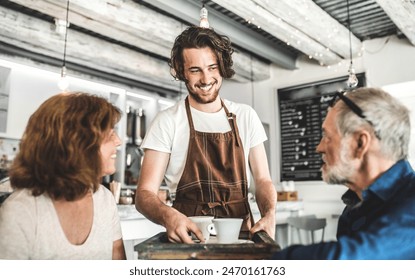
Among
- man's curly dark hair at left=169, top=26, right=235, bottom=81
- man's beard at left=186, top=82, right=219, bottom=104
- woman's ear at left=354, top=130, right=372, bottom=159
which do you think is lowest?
woman's ear at left=354, top=130, right=372, bottom=159

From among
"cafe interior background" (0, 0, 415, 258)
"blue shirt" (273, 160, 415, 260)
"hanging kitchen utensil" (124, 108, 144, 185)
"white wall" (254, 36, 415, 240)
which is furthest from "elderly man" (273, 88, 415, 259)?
"hanging kitchen utensil" (124, 108, 144, 185)

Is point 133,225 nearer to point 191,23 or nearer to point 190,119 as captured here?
point 190,119

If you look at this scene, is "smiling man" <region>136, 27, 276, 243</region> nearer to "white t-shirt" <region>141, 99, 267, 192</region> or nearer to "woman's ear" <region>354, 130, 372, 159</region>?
"white t-shirt" <region>141, 99, 267, 192</region>

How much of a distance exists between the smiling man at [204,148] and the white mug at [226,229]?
32 cm

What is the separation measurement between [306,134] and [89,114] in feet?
9.12

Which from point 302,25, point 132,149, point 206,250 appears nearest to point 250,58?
point 302,25

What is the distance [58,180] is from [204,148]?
1.82 feet

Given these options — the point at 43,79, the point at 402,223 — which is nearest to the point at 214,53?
the point at 402,223

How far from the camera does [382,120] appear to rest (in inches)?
35.9

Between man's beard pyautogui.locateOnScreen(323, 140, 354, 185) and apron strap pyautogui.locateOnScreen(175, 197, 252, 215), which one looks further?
apron strap pyautogui.locateOnScreen(175, 197, 252, 215)

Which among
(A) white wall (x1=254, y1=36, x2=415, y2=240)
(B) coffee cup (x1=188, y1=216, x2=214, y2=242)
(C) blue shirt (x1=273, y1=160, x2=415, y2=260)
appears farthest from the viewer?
(A) white wall (x1=254, y1=36, x2=415, y2=240)

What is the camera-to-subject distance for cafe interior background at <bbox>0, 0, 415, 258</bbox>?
2.42 meters

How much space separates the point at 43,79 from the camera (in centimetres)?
280

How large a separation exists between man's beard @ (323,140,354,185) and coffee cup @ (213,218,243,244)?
10.4 inches
